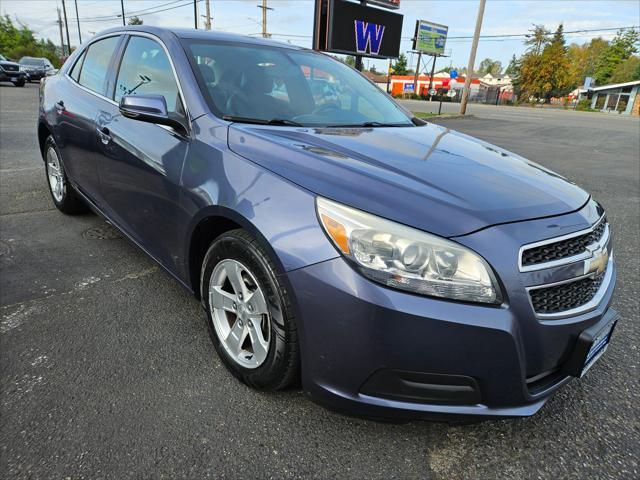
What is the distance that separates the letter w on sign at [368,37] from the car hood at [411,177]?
12.1 metres

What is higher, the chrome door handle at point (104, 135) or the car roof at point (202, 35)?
the car roof at point (202, 35)

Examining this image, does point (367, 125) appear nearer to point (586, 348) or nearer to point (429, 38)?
point (586, 348)

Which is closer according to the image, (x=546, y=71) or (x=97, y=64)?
(x=97, y=64)

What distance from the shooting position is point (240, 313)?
1.92m

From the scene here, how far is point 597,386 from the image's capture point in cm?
211

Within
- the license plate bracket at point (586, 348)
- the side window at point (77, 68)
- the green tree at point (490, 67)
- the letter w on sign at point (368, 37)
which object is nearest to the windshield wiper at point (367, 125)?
the license plate bracket at point (586, 348)

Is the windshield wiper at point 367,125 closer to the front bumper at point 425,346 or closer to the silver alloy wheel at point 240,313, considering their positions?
the silver alloy wheel at point 240,313

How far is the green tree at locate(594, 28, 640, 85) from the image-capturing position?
3007 inches

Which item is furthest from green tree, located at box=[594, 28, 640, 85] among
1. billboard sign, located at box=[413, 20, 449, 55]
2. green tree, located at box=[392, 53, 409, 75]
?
billboard sign, located at box=[413, 20, 449, 55]

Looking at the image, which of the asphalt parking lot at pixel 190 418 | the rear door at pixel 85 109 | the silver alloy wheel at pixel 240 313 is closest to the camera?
the asphalt parking lot at pixel 190 418

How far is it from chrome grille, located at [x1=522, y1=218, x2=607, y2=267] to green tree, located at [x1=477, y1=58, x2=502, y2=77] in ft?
517

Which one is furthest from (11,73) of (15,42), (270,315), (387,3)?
(15,42)

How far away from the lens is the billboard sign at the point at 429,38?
27.9 metres

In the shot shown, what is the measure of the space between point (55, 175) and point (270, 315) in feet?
11.1
